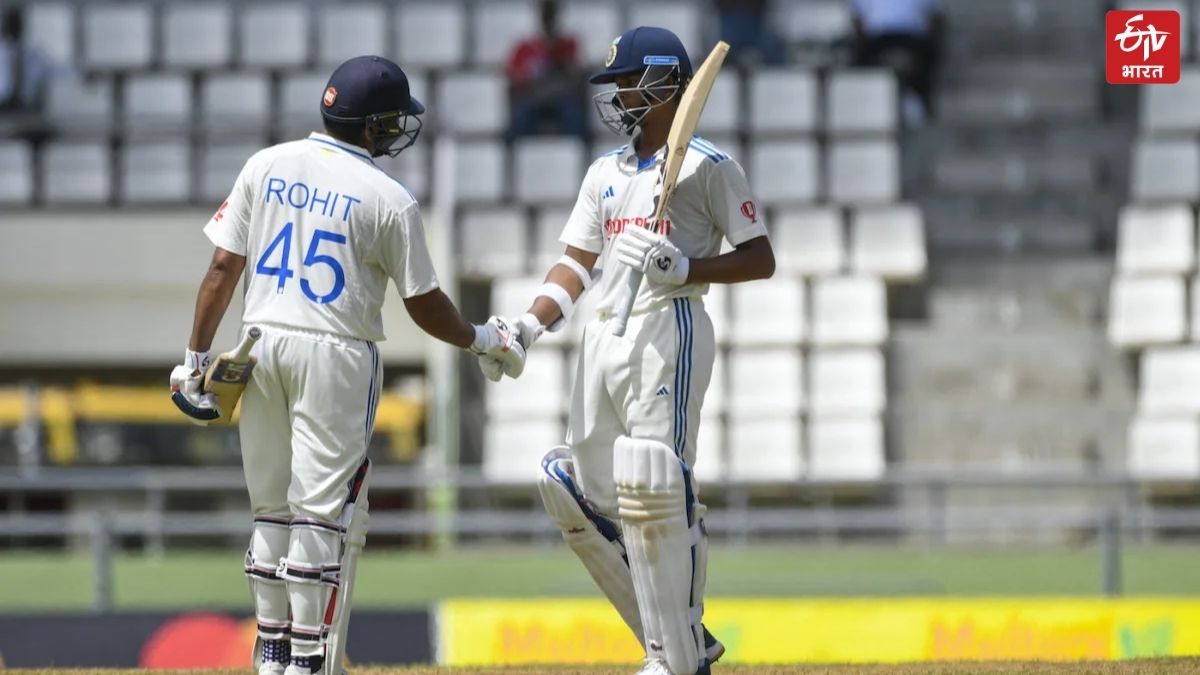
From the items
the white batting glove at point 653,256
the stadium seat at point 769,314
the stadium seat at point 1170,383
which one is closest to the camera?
the white batting glove at point 653,256

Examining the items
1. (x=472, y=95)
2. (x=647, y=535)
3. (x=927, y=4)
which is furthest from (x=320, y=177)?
(x=927, y=4)

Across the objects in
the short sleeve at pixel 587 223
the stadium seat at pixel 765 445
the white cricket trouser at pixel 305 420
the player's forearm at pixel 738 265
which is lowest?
the stadium seat at pixel 765 445

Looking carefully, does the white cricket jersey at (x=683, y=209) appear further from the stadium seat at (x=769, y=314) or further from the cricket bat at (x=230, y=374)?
the stadium seat at (x=769, y=314)

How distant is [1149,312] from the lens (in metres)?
13.9

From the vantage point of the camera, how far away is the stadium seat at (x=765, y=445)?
45.0ft

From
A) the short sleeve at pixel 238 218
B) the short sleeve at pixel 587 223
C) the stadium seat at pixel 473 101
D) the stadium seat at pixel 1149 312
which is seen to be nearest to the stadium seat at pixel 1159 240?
the stadium seat at pixel 1149 312

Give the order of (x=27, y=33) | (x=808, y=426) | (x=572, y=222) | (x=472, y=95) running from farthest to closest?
(x=27, y=33), (x=472, y=95), (x=808, y=426), (x=572, y=222)

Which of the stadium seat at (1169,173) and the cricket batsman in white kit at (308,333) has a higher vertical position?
the stadium seat at (1169,173)

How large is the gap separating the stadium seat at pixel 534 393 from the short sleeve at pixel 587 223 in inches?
308

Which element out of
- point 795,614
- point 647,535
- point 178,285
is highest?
point 178,285

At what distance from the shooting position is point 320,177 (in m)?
5.63

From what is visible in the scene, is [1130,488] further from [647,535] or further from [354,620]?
[647,535]

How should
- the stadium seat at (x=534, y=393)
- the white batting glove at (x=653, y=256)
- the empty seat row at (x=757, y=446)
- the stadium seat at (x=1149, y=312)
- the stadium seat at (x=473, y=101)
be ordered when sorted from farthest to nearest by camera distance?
the stadium seat at (x=473, y=101), the stadium seat at (x=534, y=393), the stadium seat at (x=1149, y=312), the empty seat row at (x=757, y=446), the white batting glove at (x=653, y=256)

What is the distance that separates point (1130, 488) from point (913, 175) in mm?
4604
